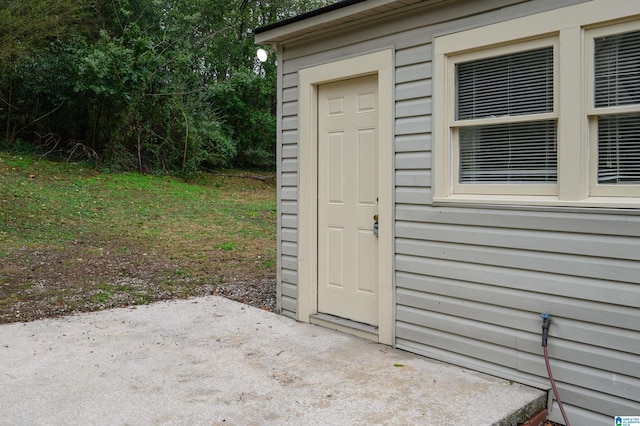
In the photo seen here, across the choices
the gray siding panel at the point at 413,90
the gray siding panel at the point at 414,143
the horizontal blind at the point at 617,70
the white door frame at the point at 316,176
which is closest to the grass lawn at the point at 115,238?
the white door frame at the point at 316,176

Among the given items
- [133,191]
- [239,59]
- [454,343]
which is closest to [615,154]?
[454,343]

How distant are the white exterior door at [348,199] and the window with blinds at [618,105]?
5.40 ft

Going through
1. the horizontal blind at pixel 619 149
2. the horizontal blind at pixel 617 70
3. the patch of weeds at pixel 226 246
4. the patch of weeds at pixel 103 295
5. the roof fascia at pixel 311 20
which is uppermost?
the roof fascia at pixel 311 20

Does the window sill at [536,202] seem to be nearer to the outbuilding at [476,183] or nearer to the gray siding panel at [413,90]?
the outbuilding at [476,183]

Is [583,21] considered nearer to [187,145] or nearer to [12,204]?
[12,204]

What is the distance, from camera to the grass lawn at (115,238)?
19.2 feet

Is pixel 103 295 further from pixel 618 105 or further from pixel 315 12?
pixel 618 105

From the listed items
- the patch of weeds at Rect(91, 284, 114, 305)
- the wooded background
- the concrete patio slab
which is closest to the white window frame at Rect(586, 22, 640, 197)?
the concrete patio slab

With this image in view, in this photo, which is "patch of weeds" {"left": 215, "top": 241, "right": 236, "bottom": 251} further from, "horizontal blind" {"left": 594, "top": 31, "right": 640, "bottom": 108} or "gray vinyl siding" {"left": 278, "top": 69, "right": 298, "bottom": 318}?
"horizontal blind" {"left": 594, "top": 31, "right": 640, "bottom": 108}

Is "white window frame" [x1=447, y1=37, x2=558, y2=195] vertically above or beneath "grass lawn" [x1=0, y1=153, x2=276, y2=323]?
above

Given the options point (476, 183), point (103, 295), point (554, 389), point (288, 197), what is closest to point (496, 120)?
point (476, 183)

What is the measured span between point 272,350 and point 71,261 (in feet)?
14.3

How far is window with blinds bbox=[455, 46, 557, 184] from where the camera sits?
318cm

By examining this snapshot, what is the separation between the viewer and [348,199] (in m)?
4.42
